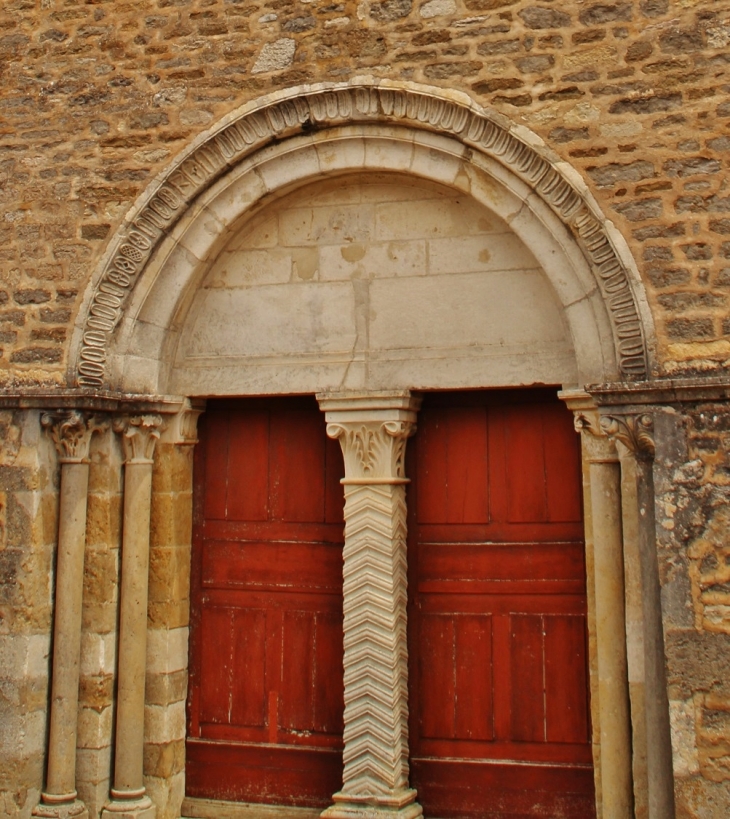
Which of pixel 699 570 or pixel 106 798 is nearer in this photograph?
pixel 699 570

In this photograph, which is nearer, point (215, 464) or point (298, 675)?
point (298, 675)

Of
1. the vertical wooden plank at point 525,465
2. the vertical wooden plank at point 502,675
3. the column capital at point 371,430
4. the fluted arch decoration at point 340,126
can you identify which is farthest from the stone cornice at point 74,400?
the vertical wooden plank at point 502,675

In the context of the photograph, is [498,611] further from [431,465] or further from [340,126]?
[340,126]

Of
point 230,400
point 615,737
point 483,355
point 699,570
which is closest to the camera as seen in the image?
point 699,570

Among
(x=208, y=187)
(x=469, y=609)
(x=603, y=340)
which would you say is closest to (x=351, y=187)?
(x=208, y=187)

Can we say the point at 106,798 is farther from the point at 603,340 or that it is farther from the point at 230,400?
the point at 603,340

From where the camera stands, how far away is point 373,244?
4.64 meters

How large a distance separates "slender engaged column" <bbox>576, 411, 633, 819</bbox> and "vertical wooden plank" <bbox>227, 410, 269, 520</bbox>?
169 cm

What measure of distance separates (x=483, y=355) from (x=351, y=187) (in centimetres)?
110

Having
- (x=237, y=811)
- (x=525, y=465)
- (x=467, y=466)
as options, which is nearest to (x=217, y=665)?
(x=237, y=811)

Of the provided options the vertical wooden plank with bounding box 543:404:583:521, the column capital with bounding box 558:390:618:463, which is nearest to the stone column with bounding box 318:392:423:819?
the vertical wooden plank with bounding box 543:404:583:521

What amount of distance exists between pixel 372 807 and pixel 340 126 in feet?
10.6

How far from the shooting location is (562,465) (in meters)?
4.47

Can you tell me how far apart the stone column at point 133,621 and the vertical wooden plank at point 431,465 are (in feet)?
4.44
